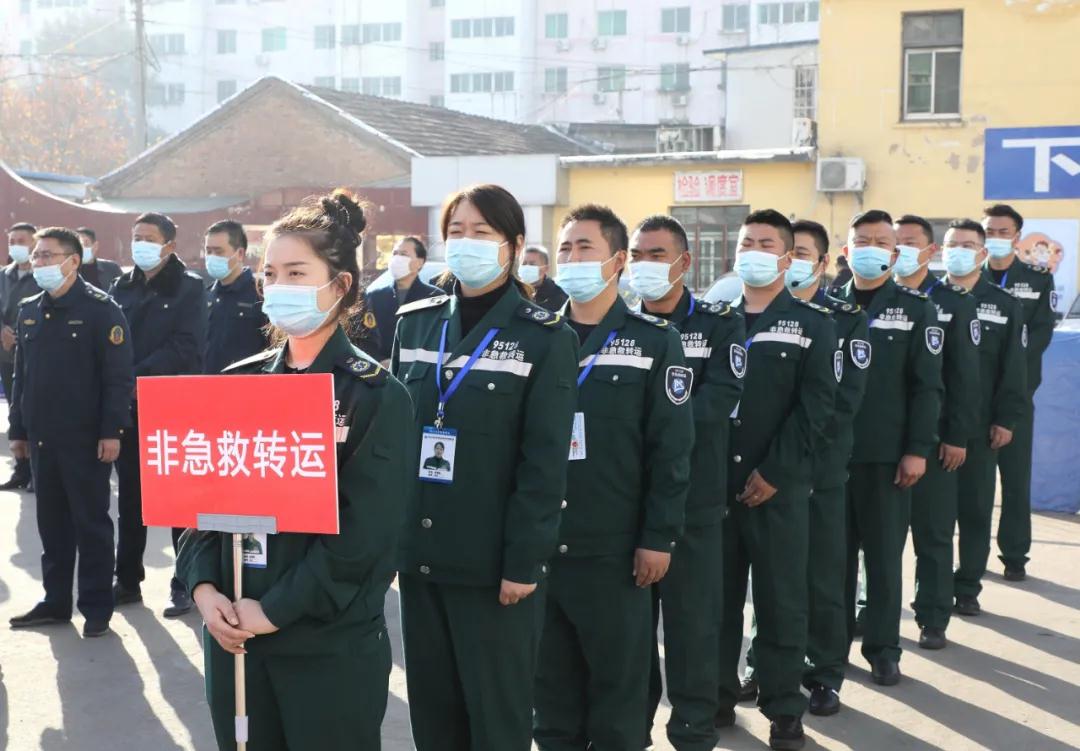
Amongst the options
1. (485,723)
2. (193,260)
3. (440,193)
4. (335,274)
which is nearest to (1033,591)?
(485,723)

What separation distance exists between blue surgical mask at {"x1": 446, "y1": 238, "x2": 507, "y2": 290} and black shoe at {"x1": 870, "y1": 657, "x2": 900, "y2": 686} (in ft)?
10.5

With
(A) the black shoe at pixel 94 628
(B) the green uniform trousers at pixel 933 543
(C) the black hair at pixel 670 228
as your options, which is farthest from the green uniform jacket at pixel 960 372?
(A) the black shoe at pixel 94 628

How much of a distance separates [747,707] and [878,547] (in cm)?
102

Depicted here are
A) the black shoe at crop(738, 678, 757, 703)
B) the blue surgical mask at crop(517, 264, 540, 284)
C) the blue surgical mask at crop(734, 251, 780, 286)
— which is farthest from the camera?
the blue surgical mask at crop(517, 264, 540, 284)

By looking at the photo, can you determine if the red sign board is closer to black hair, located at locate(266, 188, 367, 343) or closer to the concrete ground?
black hair, located at locate(266, 188, 367, 343)

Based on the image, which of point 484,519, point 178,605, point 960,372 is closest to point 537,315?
point 484,519

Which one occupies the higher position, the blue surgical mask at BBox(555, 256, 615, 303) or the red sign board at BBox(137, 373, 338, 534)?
the blue surgical mask at BBox(555, 256, 615, 303)

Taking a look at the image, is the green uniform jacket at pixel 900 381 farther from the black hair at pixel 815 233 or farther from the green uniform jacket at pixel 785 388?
the green uniform jacket at pixel 785 388

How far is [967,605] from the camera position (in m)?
7.37

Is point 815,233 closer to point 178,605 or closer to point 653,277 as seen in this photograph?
point 653,277

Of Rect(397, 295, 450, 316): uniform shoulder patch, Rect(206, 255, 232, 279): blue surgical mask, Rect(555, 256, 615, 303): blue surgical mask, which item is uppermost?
Rect(206, 255, 232, 279): blue surgical mask

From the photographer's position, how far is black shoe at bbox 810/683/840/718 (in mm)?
5652

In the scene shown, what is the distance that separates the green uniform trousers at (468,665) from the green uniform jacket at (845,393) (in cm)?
217

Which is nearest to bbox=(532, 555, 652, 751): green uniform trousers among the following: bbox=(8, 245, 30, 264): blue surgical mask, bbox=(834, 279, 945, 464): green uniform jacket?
bbox=(834, 279, 945, 464): green uniform jacket
